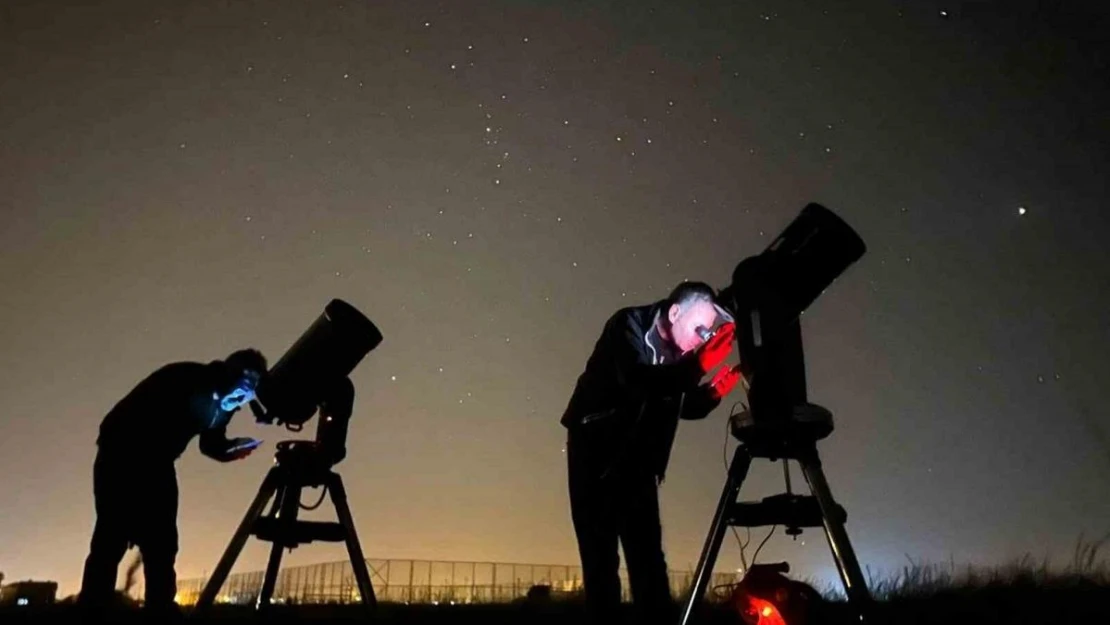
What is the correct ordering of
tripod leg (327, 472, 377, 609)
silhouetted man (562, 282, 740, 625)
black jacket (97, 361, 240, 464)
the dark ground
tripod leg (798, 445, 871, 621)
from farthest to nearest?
black jacket (97, 361, 240, 464), tripod leg (327, 472, 377, 609), the dark ground, silhouetted man (562, 282, 740, 625), tripod leg (798, 445, 871, 621)

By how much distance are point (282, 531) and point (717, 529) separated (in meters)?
2.90

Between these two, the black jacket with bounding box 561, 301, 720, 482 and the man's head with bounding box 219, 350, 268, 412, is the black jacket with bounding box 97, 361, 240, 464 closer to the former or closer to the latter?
the man's head with bounding box 219, 350, 268, 412

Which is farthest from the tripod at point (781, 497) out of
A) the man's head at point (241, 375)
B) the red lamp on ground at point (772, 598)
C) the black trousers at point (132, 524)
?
the black trousers at point (132, 524)

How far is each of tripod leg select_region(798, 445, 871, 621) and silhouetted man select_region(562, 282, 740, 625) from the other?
51 cm

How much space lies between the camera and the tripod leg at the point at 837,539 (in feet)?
10.2

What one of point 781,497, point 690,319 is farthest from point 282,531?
point 781,497

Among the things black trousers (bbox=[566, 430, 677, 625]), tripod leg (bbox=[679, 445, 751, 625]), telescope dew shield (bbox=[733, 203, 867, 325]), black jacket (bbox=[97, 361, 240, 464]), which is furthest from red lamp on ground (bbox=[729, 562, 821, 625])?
black jacket (bbox=[97, 361, 240, 464])

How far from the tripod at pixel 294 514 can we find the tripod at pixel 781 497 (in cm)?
238

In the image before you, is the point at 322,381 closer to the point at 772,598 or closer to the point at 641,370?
the point at 641,370

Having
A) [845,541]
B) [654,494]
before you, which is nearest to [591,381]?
[654,494]

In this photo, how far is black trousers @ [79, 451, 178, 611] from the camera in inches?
206

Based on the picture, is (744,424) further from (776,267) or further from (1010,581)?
(1010,581)

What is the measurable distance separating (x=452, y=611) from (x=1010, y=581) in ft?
12.5

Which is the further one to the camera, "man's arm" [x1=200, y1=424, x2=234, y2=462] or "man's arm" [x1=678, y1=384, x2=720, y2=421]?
"man's arm" [x1=200, y1=424, x2=234, y2=462]
